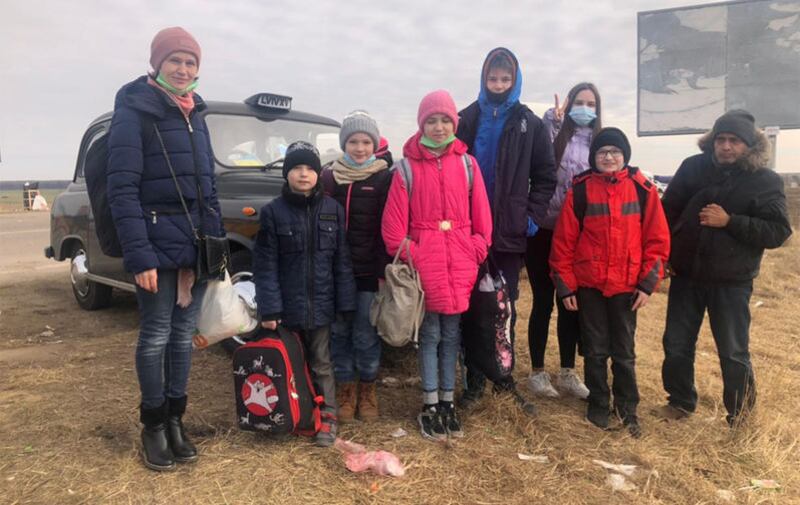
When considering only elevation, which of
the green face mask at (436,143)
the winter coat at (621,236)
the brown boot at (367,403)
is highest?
the green face mask at (436,143)

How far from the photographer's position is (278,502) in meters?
2.42

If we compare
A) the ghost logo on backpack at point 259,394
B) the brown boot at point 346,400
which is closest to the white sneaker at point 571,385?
the brown boot at point 346,400

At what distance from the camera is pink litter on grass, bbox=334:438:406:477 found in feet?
8.82

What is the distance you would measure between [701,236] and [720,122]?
648mm

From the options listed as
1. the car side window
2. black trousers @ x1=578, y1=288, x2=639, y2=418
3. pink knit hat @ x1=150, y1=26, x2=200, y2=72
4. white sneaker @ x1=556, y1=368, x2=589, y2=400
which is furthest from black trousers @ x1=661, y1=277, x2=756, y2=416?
the car side window

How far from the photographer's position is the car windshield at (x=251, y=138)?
470cm

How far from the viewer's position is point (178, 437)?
9.05 ft

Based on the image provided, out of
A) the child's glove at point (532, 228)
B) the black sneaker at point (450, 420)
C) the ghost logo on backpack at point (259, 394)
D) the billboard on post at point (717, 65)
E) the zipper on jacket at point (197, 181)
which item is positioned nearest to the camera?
the zipper on jacket at point (197, 181)

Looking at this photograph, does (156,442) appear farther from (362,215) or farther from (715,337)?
(715,337)

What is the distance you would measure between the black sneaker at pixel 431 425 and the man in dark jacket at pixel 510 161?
1.91 feet

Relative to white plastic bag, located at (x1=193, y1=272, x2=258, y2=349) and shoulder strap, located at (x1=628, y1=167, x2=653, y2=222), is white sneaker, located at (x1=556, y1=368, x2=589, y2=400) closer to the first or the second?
shoulder strap, located at (x1=628, y1=167, x2=653, y2=222)

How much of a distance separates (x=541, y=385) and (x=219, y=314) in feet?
7.22

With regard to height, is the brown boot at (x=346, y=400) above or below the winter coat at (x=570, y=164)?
below

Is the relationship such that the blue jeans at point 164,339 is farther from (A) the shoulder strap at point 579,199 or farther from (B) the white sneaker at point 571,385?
(B) the white sneaker at point 571,385
